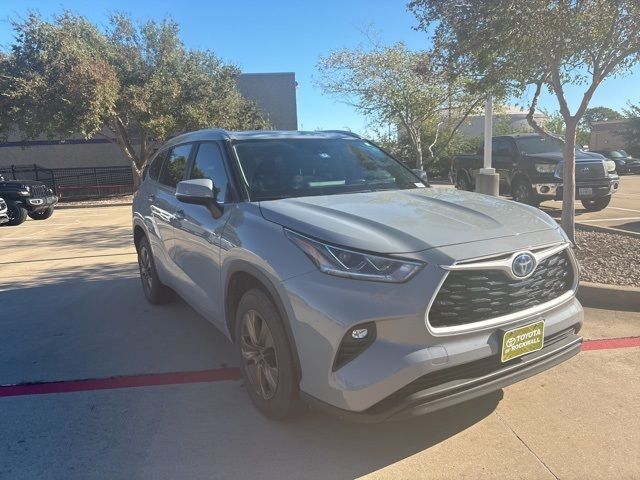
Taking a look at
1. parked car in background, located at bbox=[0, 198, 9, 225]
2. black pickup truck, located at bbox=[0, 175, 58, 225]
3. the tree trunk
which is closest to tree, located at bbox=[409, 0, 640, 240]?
the tree trunk

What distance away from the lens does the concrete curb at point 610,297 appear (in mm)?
5070

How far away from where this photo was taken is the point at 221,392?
11.9 feet

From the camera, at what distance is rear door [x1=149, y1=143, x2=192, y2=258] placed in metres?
4.55

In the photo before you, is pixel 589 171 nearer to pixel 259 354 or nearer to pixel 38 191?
pixel 259 354

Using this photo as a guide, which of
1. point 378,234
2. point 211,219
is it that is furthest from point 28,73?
point 378,234

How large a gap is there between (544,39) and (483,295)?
4.76m

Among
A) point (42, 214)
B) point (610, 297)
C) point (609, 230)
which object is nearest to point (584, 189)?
point (609, 230)

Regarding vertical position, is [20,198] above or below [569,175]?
below

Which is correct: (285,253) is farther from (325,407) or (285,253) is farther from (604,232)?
(604,232)

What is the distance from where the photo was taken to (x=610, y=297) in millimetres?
5152

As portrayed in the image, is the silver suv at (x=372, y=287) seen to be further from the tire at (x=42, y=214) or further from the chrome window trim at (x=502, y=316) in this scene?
the tire at (x=42, y=214)

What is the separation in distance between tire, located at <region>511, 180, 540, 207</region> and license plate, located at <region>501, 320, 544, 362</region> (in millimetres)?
9988

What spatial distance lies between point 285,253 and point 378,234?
20.3 inches

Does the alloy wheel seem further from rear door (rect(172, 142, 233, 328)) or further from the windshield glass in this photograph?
the windshield glass
